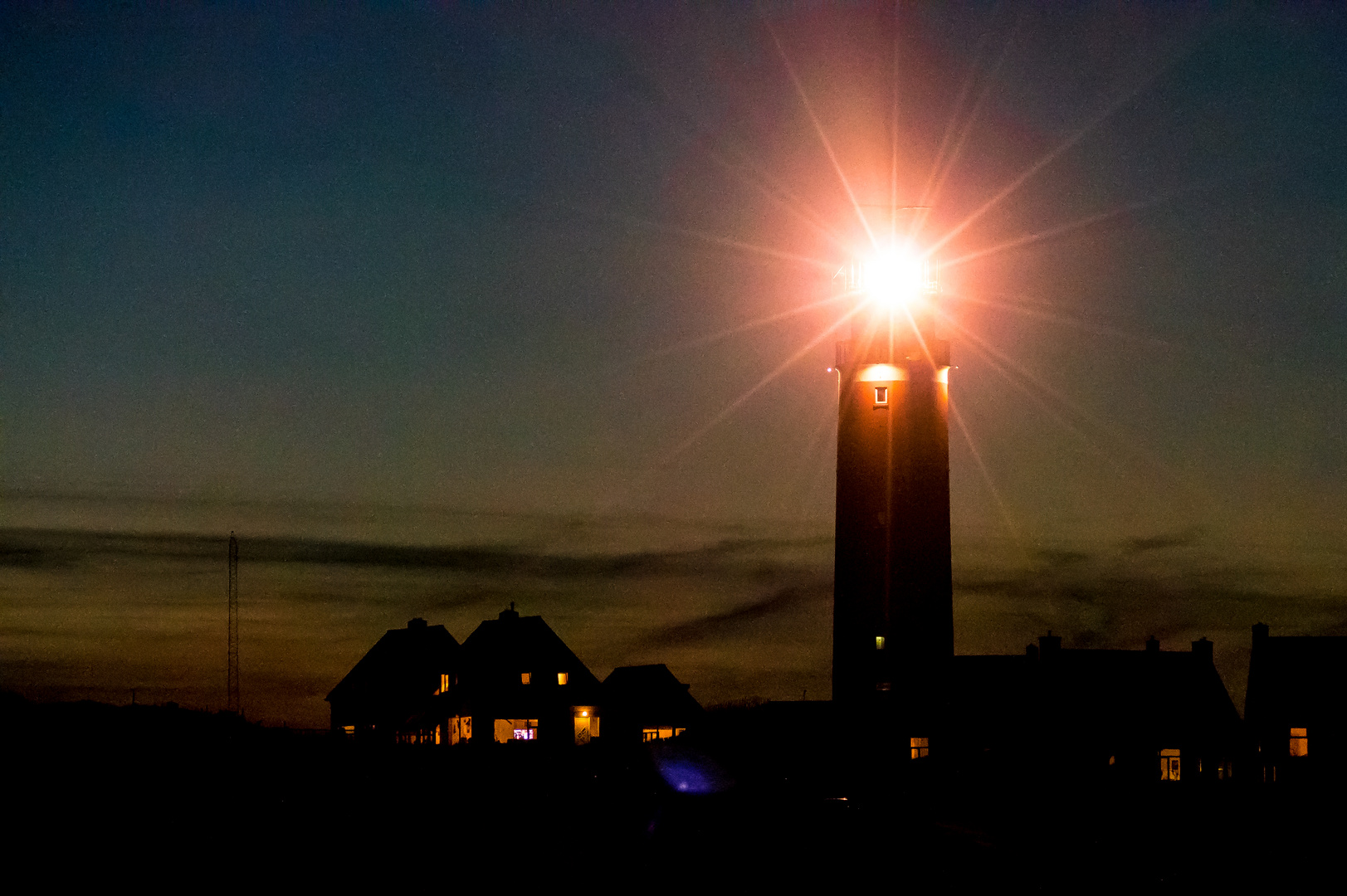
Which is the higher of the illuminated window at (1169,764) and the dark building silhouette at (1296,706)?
the dark building silhouette at (1296,706)

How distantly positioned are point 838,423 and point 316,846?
26.4 m

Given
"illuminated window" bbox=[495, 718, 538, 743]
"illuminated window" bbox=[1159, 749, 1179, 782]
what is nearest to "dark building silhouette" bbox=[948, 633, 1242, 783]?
"illuminated window" bbox=[1159, 749, 1179, 782]

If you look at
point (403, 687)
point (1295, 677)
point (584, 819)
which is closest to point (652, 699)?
point (403, 687)

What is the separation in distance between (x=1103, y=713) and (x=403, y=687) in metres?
36.7

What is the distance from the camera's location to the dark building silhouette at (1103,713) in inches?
2339

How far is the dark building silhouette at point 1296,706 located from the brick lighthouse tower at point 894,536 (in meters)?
16.6

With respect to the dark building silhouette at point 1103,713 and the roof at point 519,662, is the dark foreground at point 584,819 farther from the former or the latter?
the roof at point 519,662

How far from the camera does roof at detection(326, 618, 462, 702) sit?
84375 mm

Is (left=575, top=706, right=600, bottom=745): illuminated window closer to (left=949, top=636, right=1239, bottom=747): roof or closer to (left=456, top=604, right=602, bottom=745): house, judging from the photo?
(left=456, top=604, right=602, bottom=745): house

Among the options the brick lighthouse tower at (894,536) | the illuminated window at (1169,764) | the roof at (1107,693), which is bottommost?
the illuminated window at (1169,764)

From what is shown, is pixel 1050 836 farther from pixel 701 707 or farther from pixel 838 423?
pixel 701 707

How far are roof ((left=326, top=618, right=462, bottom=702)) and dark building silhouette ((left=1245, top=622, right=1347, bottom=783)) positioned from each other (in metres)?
37.4

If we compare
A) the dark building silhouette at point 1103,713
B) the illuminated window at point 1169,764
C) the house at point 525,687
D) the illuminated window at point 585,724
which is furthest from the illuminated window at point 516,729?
the illuminated window at point 1169,764

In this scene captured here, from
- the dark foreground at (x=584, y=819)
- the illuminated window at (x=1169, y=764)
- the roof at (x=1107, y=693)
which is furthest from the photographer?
the illuminated window at (x=1169, y=764)
